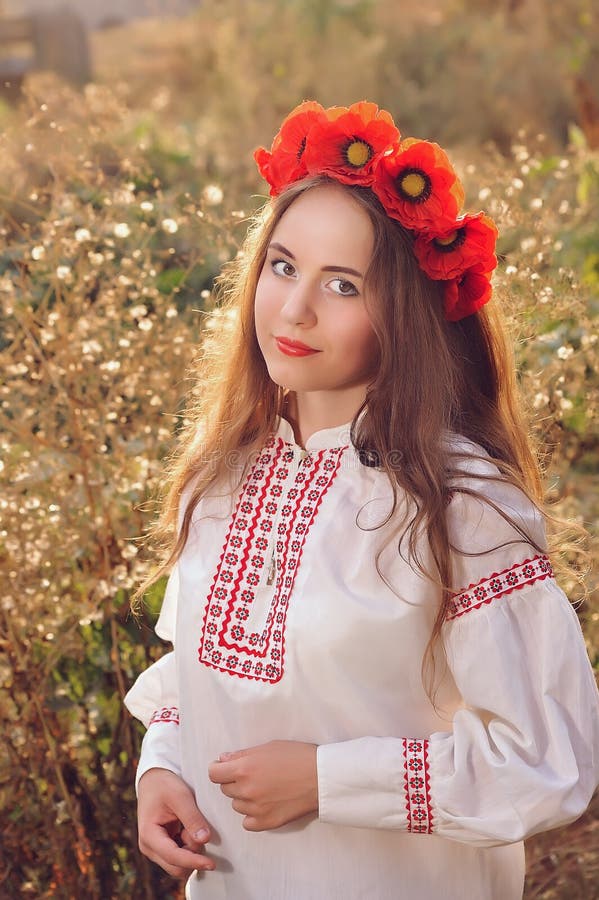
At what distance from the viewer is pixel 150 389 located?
7.86ft

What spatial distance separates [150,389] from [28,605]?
21.7 inches

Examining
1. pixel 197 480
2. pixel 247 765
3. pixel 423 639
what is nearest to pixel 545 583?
pixel 423 639

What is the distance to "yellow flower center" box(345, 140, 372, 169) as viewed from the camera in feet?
5.03

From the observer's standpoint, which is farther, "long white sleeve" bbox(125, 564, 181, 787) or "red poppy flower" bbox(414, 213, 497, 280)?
"long white sleeve" bbox(125, 564, 181, 787)

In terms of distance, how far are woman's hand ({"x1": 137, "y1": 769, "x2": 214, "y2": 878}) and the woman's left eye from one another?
0.77 m

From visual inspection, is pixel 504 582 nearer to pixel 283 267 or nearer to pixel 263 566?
pixel 263 566

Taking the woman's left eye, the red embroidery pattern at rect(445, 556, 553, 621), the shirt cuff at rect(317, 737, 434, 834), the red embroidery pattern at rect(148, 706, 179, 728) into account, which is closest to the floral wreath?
the woman's left eye

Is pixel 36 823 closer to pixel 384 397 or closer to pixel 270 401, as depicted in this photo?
pixel 270 401

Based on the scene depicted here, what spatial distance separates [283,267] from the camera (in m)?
1.59

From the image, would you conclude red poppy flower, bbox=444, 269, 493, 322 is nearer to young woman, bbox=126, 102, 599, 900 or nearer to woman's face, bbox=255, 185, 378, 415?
young woman, bbox=126, 102, 599, 900

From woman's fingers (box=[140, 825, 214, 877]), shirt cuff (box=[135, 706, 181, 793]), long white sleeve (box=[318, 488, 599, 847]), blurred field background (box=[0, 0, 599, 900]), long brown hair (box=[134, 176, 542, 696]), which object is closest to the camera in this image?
long white sleeve (box=[318, 488, 599, 847])

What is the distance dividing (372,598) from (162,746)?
0.48 m

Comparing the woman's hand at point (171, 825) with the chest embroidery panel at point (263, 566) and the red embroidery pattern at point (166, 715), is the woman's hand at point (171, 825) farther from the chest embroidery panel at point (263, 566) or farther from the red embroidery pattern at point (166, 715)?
the chest embroidery panel at point (263, 566)

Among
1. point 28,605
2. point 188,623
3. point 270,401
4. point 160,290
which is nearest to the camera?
point 188,623
